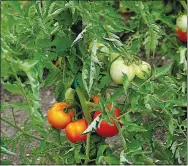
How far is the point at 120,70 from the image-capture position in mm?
1662

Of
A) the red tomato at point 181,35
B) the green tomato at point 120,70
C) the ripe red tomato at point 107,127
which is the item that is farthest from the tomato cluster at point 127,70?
the red tomato at point 181,35

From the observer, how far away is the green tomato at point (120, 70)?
5.47ft

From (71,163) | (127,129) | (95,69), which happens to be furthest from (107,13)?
(71,163)

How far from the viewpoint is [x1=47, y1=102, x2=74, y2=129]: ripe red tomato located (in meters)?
1.83

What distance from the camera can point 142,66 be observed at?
1716mm

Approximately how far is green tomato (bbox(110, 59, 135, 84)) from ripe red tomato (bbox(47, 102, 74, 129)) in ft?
0.75

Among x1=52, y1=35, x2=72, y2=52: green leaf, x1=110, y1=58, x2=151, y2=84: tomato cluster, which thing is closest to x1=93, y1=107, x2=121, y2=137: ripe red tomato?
x1=110, y1=58, x2=151, y2=84: tomato cluster

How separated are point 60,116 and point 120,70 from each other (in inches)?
11.1

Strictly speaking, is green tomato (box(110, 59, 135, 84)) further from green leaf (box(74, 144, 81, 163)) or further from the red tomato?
the red tomato

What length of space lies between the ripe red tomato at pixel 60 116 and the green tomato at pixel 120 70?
23 cm

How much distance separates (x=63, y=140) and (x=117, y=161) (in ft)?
1.69

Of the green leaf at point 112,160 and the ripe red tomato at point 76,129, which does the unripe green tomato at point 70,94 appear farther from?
the green leaf at point 112,160

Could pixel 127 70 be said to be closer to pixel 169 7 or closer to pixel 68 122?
pixel 68 122

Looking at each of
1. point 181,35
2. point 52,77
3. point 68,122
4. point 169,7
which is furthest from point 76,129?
point 169,7
